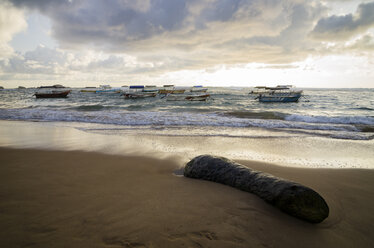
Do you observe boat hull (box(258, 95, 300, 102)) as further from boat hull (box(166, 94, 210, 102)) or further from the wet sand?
the wet sand

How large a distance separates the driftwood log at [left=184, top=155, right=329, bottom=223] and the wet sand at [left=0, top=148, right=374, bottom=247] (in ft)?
0.43

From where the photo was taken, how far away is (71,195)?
10.5ft

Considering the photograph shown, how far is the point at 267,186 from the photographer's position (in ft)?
10.7

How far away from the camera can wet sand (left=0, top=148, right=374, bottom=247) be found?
2.25 m

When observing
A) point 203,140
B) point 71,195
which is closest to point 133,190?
point 71,195

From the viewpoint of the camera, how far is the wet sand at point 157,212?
7.38 ft

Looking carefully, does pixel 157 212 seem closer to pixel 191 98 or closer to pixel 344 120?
pixel 344 120

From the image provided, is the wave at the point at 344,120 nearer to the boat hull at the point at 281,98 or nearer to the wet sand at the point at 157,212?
the wet sand at the point at 157,212

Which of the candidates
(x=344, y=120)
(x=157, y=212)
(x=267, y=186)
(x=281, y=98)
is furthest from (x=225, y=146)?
(x=281, y=98)

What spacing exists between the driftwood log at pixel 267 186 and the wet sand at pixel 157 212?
13 cm

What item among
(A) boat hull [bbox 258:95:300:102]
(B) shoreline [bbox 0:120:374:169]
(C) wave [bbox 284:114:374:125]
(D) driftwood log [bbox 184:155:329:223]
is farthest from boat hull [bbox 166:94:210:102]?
(D) driftwood log [bbox 184:155:329:223]

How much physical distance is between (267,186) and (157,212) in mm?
1926

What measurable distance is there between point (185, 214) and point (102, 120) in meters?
11.9

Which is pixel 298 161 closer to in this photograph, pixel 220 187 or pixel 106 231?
pixel 220 187
